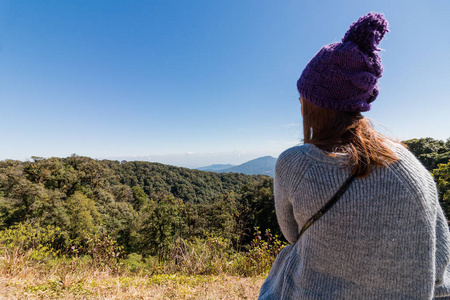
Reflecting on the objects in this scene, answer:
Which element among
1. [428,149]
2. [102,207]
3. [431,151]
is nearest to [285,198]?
[431,151]

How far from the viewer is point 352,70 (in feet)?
2.32

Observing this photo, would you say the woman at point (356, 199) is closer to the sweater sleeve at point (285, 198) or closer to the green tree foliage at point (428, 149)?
the sweater sleeve at point (285, 198)

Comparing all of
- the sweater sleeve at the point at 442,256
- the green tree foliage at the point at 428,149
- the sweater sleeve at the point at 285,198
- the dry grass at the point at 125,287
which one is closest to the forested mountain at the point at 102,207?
the green tree foliage at the point at 428,149

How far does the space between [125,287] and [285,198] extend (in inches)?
116

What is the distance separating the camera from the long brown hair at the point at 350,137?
2.02 feet

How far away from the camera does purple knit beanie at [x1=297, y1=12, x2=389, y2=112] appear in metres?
0.70

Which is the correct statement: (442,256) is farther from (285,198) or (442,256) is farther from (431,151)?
(431,151)

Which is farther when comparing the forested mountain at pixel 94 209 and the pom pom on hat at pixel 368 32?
the forested mountain at pixel 94 209

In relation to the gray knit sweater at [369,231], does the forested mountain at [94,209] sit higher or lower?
lower

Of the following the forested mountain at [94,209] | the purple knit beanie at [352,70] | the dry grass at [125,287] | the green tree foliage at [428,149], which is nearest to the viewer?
the purple knit beanie at [352,70]

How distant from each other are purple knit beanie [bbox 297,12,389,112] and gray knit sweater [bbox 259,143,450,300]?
21 cm

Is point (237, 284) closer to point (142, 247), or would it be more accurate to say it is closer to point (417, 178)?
point (417, 178)

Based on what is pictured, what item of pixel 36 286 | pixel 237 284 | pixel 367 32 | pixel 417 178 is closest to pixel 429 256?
pixel 417 178

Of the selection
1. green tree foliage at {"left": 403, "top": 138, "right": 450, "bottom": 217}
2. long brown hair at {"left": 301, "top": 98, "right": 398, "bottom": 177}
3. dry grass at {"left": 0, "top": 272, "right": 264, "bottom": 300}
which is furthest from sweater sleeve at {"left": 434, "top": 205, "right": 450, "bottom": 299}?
green tree foliage at {"left": 403, "top": 138, "right": 450, "bottom": 217}
